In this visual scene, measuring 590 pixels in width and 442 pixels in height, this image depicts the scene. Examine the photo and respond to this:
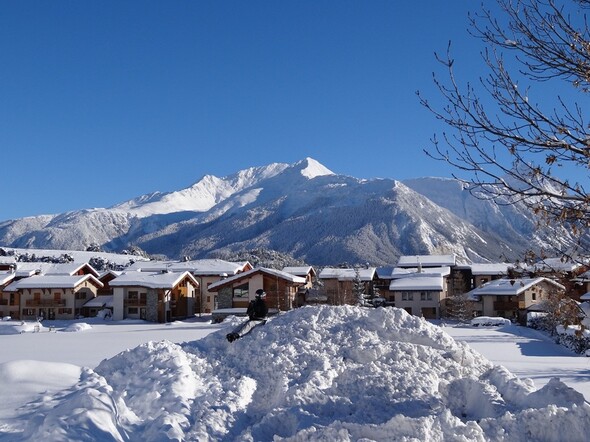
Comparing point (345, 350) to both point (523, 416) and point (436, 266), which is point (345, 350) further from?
point (436, 266)

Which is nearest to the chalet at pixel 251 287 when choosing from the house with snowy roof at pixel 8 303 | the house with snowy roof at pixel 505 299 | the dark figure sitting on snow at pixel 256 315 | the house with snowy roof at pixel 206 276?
the house with snowy roof at pixel 206 276

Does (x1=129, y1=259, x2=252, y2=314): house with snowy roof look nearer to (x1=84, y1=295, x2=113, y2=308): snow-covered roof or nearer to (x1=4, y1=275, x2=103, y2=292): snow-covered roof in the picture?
(x1=84, y1=295, x2=113, y2=308): snow-covered roof

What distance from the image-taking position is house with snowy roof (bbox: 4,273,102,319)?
48031 millimetres

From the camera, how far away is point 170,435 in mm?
8898

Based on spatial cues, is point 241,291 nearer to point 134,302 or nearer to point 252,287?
point 252,287

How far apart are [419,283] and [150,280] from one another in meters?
23.0

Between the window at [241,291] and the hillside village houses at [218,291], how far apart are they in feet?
0.26

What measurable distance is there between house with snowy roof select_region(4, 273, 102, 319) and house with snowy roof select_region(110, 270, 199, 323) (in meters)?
5.56

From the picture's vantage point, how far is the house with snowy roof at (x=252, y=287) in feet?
145

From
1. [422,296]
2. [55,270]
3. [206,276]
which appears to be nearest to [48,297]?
[55,270]

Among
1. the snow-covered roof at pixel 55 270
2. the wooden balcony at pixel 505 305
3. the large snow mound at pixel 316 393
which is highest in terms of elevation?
the snow-covered roof at pixel 55 270

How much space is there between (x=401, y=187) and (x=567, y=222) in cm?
18763

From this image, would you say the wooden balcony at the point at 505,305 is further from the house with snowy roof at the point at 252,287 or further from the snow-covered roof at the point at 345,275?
the house with snowy roof at the point at 252,287

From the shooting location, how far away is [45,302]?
48094mm
